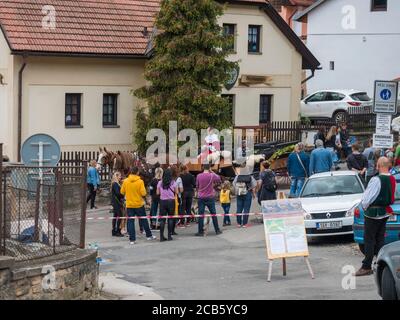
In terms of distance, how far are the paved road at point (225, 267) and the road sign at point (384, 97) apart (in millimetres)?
3035

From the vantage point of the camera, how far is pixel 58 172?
51.9 feet

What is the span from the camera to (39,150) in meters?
19.9

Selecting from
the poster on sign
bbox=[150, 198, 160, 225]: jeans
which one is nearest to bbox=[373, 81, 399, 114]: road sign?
the poster on sign

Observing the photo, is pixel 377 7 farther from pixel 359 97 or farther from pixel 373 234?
pixel 373 234

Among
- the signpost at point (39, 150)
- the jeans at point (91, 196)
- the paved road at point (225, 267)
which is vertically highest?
the signpost at point (39, 150)

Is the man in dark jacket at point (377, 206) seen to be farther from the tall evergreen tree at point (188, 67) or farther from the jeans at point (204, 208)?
the tall evergreen tree at point (188, 67)

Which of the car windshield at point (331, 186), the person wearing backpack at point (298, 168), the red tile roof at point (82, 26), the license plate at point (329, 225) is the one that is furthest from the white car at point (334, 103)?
the license plate at point (329, 225)

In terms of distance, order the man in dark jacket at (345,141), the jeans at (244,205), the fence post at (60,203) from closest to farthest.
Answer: the fence post at (60,203)
the jeans at (244,205)
the man in dark jacket at (345,141)

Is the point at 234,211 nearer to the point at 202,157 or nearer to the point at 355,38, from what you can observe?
the point at 202,157

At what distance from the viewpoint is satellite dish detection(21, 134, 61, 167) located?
19.9m

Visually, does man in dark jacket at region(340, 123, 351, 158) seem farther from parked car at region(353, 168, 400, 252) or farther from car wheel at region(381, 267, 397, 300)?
car wheel at region(381, 267, 397, 300)

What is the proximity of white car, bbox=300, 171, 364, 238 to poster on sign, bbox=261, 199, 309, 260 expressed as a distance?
3.65 m

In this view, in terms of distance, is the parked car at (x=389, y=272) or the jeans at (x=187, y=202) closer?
the parked car at (x=389, y=272)

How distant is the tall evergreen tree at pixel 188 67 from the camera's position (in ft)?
108
